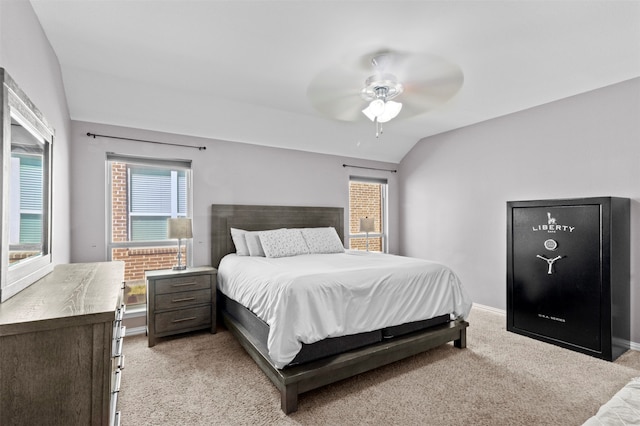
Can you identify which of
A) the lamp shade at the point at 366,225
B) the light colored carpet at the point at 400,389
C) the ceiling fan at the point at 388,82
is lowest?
the light colored carpet at the point at 400,389

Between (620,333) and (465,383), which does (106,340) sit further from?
(620,333)

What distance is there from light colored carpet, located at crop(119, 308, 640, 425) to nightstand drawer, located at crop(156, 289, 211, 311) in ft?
1.30

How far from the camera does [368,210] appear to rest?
18.1 ft

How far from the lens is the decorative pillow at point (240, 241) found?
379cm

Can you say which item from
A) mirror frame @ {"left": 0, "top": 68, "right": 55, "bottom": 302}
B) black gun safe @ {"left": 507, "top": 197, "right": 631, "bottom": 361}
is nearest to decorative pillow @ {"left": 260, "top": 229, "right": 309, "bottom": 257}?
mirror frame @ {"left": 0, "top": 68, "right": 55, "bottom": 302}

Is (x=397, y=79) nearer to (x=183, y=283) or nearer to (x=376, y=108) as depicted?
(x=376, y=108)

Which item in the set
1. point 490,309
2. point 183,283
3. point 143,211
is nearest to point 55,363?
point 183,283

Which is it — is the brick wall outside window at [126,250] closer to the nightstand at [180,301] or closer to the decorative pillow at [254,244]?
the nightstand at [180,301]

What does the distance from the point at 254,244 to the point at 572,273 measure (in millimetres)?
3383

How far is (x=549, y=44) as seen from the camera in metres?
2.40

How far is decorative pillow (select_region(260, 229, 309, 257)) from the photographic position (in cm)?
368

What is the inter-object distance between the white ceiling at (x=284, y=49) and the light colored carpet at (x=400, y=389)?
8.49ft

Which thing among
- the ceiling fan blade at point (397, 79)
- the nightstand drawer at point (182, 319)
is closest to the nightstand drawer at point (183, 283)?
the nightstand drawer at point (182, 319)

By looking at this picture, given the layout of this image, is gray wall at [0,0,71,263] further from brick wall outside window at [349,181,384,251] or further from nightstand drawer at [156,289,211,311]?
brick wall outside window at [349,181,384,251]
